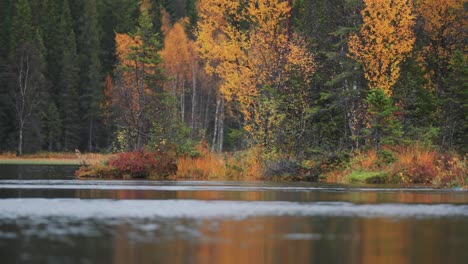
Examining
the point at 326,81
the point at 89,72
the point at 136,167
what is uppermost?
the point at 89,72

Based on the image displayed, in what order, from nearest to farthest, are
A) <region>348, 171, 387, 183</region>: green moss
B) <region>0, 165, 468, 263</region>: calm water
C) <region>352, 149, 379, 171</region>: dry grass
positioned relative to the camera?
<region>0, 165, 468, 263</region>: calm water < <region>348, 171, 387, 183</region>: green moss < <region>352, 149, 379, 171</region>: dry grass

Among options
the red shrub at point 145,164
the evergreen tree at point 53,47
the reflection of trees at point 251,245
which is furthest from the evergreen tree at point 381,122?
the evergreen tree at point 53,47

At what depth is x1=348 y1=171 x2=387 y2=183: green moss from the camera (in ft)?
133

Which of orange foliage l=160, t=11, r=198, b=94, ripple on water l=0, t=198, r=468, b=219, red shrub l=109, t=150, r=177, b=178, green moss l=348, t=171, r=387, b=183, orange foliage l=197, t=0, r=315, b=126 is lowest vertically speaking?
ripple on water l=0, t=198, r=468, b=219

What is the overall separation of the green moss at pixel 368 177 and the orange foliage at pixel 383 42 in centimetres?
697

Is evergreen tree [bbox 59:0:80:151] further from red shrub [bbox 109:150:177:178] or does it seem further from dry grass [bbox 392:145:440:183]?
dry grass [bbox 392:145:440:183]

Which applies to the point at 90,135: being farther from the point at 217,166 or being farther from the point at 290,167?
the point at 290,167

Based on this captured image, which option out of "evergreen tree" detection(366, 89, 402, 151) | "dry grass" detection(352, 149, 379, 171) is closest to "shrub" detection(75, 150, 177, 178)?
"dry grass" detection(352, 149, 379, 171)

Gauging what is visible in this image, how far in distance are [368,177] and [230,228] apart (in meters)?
23.6

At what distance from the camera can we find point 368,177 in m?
40.8

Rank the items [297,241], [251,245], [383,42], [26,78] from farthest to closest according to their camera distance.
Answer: [26,78] → [383,42] → [297,241] → [251,245]

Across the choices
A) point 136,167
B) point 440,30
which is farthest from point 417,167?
point 440,30

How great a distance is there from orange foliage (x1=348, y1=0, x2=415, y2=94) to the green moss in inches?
274

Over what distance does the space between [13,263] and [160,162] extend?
3270 centimetres
